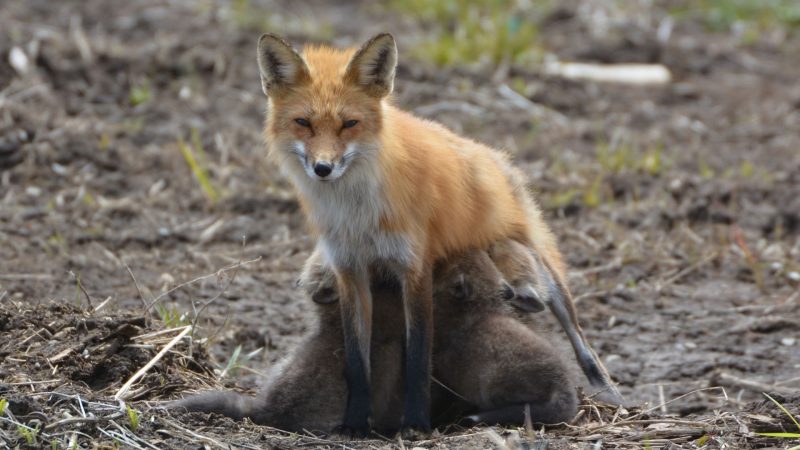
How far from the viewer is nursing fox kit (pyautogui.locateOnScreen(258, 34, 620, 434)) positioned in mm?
6496

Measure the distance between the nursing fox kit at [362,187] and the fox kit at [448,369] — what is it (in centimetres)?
16

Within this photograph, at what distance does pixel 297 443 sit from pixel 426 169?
1856mm

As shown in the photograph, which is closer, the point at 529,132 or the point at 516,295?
the point at 516,295

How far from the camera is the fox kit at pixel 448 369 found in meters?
6.48

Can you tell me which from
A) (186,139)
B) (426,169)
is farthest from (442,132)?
(186,139)

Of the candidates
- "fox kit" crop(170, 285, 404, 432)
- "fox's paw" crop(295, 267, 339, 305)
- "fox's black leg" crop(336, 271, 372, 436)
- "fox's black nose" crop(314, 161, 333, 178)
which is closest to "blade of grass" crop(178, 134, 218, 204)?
"fox's paw" crop(295, 267, 339, 305)

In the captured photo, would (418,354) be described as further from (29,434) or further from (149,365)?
(29,434)

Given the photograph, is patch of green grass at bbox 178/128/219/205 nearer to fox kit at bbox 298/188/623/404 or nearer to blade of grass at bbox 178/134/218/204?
blade of grass at bbox 178/134/218/204

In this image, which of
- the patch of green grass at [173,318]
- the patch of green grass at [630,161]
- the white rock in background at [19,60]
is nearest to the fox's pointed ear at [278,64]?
the patch of green grass at [173,318]

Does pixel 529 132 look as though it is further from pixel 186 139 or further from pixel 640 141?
pixel 186 139

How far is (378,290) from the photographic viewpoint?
7.22 m

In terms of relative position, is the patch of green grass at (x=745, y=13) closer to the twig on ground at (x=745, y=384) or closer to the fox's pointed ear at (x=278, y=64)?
the twig on ground at (x=745, y=384)

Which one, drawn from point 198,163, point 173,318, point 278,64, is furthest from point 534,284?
point 198,163

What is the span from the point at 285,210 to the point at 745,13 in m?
9.42
